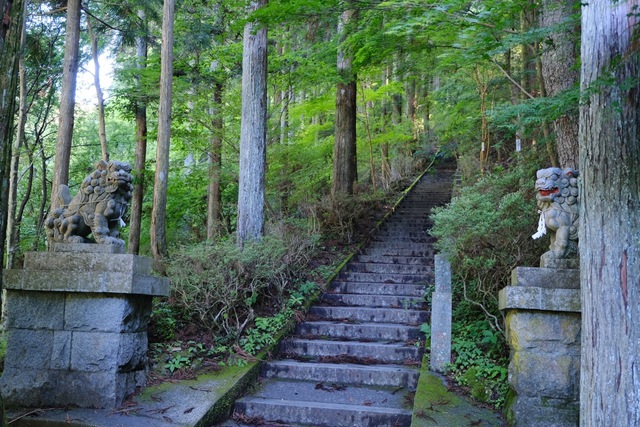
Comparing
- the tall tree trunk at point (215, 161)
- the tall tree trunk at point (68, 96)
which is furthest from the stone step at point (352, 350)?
the tall tree trunk at point (215, 161)

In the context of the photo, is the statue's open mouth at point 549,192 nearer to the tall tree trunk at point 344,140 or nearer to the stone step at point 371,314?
the stone step at point 371,314

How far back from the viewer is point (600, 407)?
359 centimetres

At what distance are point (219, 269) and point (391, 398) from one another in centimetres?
264

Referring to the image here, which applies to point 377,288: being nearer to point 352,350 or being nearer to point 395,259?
point 395,259

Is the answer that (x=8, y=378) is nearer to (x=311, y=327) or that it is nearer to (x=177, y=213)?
(x=311, y=327)

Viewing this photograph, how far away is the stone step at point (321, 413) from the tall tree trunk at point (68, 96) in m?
7.61

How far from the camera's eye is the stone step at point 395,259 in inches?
392

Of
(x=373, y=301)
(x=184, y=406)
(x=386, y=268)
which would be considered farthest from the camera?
(x=386, y=268)

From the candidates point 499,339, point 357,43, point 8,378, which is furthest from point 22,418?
point 357,43

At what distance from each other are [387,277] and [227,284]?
11.5ft

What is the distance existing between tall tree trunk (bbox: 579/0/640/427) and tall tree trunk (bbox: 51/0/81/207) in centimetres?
1006

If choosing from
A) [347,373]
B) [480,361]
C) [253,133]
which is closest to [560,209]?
[480,361]

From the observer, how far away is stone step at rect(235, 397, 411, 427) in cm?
507

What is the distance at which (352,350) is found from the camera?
667cm
